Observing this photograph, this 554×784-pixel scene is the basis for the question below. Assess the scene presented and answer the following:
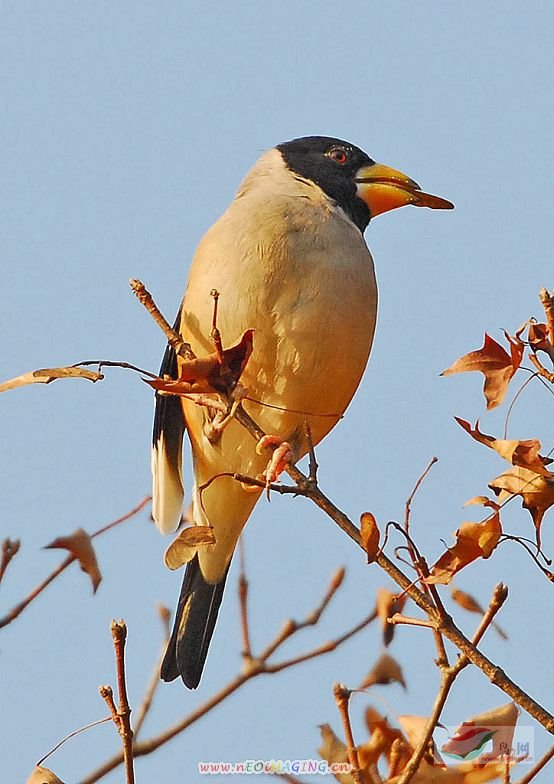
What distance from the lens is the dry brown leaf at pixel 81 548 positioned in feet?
9.15

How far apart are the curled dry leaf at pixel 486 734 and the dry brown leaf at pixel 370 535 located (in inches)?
15.7

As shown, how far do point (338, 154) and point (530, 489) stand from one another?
264 centimetres

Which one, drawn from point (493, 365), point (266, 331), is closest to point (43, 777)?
point (493, 365)

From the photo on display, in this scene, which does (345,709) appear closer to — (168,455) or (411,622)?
(411,622)

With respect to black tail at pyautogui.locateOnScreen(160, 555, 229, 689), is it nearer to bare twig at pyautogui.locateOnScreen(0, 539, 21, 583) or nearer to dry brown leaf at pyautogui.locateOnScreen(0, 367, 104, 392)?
bare twig at pyautogui.locateOnScreen(0, 539, 21, 583)

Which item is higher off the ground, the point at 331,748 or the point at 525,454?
the point at 525,454

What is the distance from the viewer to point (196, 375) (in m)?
2.33

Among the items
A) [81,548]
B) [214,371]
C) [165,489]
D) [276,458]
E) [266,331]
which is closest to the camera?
[214,371]

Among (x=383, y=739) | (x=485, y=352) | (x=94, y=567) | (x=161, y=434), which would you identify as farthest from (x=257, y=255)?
(x=383, y=739)

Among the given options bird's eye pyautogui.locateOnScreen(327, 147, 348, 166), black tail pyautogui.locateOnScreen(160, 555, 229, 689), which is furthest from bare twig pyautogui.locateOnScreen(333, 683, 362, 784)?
bird's eye pyautogui.locateOnScreen(327, 147, 348, 166)

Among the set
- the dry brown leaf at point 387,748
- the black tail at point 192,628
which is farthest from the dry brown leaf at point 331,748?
the black tail at point 192,628

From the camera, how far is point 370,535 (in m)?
2.13

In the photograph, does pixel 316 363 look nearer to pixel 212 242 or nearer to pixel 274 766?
pixel 212 242

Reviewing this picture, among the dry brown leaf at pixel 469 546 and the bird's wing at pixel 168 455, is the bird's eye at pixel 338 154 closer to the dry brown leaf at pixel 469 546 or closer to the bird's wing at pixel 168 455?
the bird's wing at pixel 168 455
